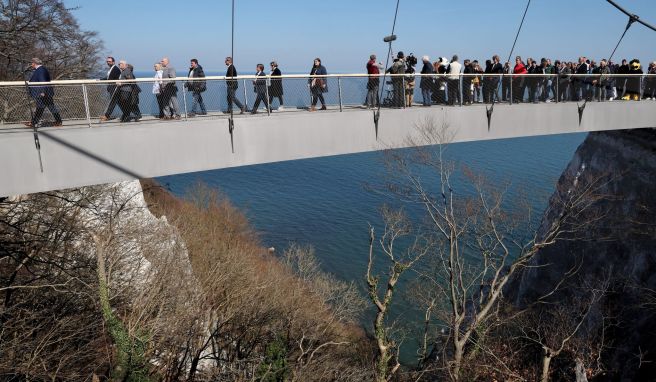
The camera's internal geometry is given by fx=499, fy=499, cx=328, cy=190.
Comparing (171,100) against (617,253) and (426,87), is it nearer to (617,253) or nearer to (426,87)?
(426,87)

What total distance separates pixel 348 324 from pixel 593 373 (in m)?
10.1

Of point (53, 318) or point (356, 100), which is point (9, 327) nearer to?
point (53, 318)

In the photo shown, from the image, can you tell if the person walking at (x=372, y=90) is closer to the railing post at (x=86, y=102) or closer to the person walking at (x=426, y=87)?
the person walking at (x=426, y=87)

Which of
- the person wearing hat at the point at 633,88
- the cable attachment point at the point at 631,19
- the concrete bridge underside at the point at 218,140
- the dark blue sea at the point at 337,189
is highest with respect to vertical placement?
the cable attachment point at the point at 631,19

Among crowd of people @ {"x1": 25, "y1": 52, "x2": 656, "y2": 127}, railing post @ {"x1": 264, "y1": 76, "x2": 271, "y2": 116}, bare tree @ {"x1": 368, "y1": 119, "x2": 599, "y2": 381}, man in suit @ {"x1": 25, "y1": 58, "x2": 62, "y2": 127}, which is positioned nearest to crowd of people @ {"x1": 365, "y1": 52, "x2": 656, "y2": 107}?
crowd of people @ {"x1": 25, "y1": 52, "x2": 656, "y2": 127}

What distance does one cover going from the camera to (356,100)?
10867 mm

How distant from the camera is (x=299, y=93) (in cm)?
1013

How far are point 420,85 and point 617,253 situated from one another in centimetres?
1254

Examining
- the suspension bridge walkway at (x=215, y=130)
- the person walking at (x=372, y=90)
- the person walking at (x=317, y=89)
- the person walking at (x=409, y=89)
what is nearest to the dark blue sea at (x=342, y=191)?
the suspension bridge walkway at (x=215, y=130)

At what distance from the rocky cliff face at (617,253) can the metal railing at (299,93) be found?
429 cm

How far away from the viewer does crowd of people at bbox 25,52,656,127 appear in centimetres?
855

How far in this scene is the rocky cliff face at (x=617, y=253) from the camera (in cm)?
1568

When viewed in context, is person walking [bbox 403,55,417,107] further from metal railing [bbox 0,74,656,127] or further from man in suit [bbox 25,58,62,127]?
man in suit [bbox 25,58,62,127]

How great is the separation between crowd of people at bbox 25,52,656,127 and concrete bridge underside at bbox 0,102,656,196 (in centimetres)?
37
